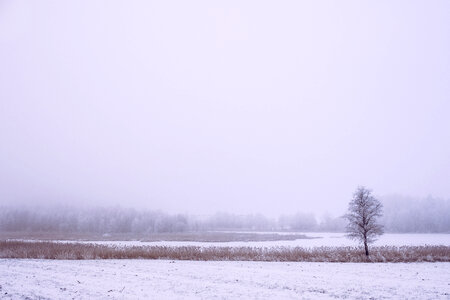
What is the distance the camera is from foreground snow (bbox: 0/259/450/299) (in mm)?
18219

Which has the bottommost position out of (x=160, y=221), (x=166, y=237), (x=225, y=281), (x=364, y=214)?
(x=166, y=237)

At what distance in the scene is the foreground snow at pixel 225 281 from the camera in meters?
18.2

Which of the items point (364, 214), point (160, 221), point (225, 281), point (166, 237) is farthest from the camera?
point (160, 221)

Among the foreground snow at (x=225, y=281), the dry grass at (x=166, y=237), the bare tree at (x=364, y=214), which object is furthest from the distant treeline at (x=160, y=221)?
the foreground snow at (x=225, y=281)

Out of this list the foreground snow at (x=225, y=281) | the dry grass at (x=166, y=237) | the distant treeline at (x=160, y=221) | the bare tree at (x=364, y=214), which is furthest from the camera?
the distant treeline at (x=160, y=221)

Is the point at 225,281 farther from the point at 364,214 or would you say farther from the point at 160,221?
the point at 160,221

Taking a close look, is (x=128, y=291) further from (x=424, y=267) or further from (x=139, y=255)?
(x=424, y=267)

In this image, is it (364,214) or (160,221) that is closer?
(364,214)

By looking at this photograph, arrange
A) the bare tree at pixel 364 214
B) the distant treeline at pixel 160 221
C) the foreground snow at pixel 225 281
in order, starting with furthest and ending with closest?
1. the distant treeline at pixel 160 221
2. the bare tree at pixel 364 214
3. the foreground snow at pixel 225 281

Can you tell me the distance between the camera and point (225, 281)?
2233cm

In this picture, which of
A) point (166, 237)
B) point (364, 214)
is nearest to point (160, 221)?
point (166, 237)

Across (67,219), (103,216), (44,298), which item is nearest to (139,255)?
(44,298)

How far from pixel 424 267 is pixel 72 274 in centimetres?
2904

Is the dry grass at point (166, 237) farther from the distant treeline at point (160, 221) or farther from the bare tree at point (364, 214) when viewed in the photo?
the bare tree at point (364, 214)
